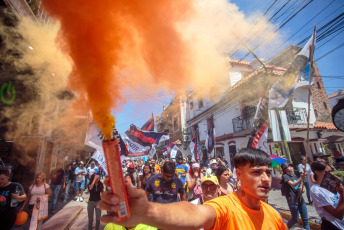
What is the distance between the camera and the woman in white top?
279 centimetres

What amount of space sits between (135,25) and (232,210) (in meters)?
2.45

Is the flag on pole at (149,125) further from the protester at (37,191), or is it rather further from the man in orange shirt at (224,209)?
the man in orange shirt at (224,209)

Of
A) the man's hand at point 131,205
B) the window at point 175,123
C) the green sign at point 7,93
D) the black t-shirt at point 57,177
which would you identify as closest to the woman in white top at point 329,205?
the man's hand at point 131,205

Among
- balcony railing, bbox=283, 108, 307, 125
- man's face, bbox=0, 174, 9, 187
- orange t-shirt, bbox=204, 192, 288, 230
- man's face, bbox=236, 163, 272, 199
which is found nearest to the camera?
orange t-shirt, bbox=204, 192, 288, 230

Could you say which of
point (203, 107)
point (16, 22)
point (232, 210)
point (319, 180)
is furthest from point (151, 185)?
point (203, 107)

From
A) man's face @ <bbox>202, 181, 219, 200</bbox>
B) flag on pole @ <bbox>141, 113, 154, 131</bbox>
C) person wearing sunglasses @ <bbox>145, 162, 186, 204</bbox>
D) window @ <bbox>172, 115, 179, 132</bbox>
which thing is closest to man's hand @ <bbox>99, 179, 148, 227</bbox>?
man's face @ <bbox>202, 181, 219, 200</bbox>

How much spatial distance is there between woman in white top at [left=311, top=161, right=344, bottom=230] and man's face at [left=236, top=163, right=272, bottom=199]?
2032 mm

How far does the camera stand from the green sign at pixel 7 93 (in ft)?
16.4

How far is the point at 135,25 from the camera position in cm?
244

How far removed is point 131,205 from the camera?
3.28 ft

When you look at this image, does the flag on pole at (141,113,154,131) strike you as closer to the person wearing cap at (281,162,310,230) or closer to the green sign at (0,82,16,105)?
the green sign at (0,82,16,105)

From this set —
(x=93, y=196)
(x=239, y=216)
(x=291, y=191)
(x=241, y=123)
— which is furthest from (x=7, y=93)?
(x=241, y=123)

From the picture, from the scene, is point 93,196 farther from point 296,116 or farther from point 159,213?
point 296,116

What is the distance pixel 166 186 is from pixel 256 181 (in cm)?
251
